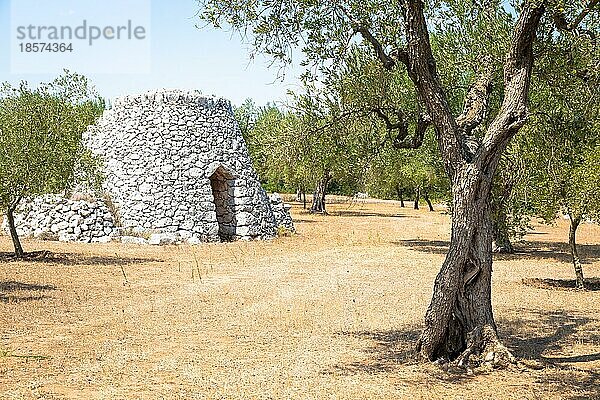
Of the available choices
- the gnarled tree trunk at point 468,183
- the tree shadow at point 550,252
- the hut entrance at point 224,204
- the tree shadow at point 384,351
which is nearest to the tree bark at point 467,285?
the gnarled tree trunk at point 468,183

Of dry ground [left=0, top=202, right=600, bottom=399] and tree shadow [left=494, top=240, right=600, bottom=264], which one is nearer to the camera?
dry ground [left=0, top=202, right=600, bottom=399]

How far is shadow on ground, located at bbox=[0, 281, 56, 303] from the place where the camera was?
11.5 m

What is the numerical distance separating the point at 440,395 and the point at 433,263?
11.7 metres

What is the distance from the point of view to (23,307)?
10.8 metres

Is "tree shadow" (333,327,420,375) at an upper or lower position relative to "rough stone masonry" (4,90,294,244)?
lower

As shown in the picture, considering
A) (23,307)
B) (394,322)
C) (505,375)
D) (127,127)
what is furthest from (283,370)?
(127,127)

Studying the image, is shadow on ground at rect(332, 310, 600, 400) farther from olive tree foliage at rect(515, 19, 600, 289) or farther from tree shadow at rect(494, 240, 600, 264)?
tree shadow at rect(494, 240, 600, 264)

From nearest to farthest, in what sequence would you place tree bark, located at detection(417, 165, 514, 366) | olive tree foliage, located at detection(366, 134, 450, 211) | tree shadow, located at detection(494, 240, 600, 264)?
tree bark, located at detection(417, 165, 514, 366)
olive tree foliage, located at detection(366, 134, 450, 211)
tree shadow, located at detection(494, 240, 600, 264)

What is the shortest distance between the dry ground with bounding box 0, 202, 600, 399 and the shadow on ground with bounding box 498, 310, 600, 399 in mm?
23

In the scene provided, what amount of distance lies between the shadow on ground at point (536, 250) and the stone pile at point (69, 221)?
33.5 feet

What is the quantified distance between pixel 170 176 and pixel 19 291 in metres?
11.0

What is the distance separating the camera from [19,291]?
12.3 meters

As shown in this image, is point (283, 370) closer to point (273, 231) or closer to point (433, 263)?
point (433, 263)

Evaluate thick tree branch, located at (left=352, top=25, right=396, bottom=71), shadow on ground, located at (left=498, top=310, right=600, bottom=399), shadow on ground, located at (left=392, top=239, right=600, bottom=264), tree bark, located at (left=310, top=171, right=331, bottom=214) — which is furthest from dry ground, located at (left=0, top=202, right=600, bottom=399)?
tree bark, located at (left=310, top=171, right=331, bottom=214)
